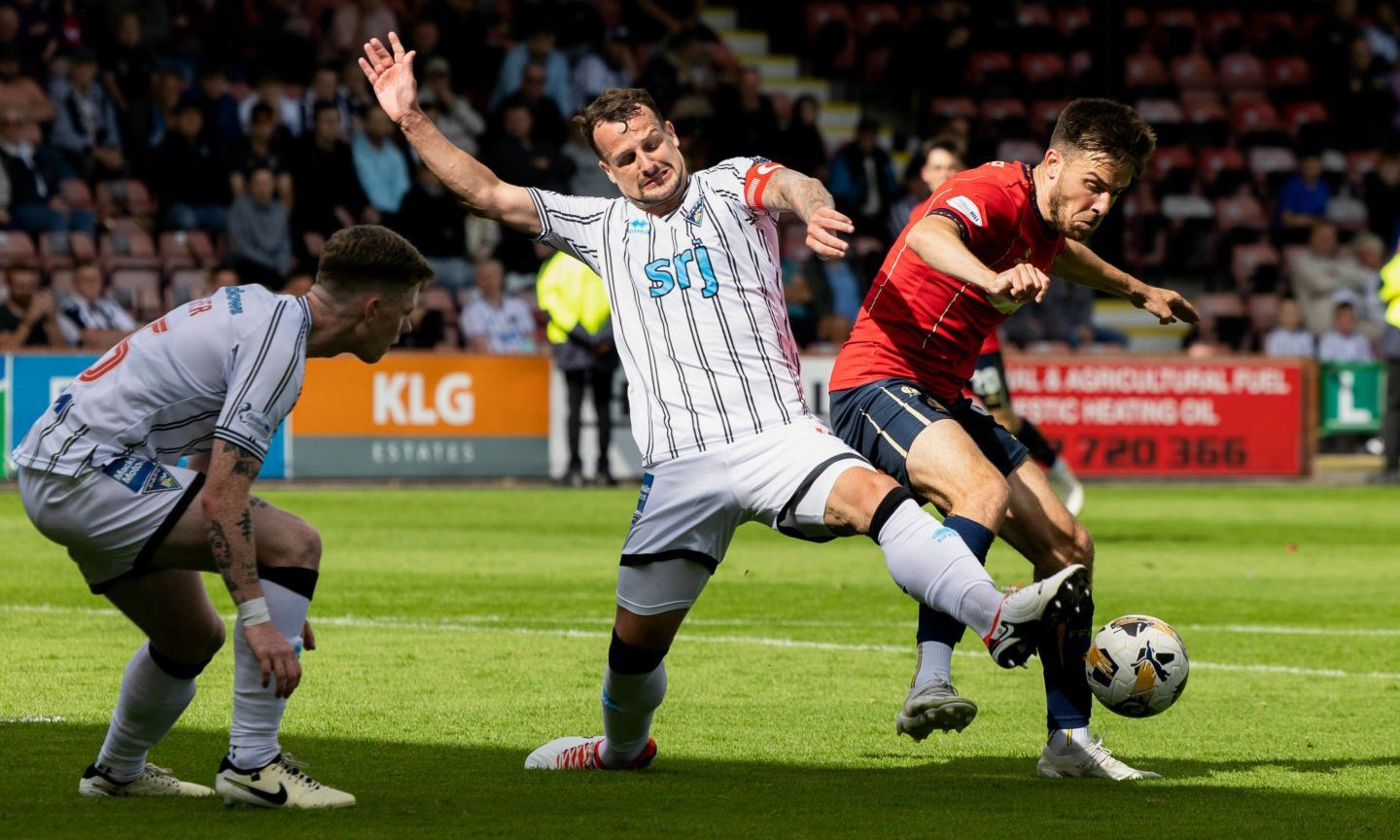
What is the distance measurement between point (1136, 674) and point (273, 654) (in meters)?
2.36

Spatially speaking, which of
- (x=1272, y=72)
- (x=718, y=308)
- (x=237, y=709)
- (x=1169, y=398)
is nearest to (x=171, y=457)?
(x=237, y=709)

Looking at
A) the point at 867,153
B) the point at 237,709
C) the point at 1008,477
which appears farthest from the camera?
the point at 867,153

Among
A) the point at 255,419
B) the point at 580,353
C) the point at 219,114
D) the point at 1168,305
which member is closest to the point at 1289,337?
the point at 580,353

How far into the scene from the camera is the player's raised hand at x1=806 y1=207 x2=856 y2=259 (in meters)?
5.20

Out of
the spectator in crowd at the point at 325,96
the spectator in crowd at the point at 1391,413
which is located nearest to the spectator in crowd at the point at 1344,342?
the spectator in crowd at the point at 1391,413

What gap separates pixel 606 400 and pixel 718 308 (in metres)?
12.6

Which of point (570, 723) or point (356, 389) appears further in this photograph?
point (356, 389)

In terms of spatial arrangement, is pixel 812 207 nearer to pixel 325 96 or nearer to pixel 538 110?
pixel 325 96

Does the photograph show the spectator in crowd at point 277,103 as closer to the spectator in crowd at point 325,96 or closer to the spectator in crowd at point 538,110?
the spectator in crowd at point 325,96

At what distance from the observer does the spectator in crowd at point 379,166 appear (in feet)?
65.7

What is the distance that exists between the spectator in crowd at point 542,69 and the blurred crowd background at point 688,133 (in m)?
0.04

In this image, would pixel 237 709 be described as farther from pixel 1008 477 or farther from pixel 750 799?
pixel 1008 477

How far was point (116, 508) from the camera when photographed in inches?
198

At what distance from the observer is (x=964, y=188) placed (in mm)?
6031
